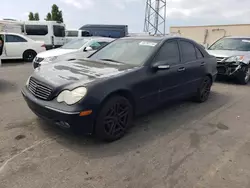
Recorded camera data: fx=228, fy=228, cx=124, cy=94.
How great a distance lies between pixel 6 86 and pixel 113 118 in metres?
4.37

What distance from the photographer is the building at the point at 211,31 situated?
86.0 feet

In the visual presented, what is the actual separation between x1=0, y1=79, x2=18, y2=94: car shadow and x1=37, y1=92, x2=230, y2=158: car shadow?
8.75ft

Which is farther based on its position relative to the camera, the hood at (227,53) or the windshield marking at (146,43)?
the hood at (227,53)

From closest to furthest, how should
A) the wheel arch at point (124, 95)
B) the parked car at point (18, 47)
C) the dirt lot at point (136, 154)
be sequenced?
the dirt lot at point (136, 154) < the wheel arch at point (124, 95) < the parked car at point (18, 47)

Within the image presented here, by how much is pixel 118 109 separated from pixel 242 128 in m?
2.34

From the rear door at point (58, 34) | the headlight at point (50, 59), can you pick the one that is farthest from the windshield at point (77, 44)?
the rear door at point (58, 34)

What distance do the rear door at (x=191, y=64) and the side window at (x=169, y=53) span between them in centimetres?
20

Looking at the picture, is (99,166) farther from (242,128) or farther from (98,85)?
(242,128)

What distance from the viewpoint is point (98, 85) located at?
3.00 meters

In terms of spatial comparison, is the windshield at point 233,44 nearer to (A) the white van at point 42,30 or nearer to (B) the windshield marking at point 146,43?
(B) the windshield marking at point 146,43

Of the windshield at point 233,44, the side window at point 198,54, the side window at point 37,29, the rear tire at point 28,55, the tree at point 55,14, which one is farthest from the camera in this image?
the tree at point 55,14

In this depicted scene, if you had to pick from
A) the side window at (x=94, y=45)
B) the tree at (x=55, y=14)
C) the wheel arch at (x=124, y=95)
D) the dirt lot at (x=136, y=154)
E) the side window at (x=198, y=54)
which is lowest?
the dirt lot at (x=136, y=154)

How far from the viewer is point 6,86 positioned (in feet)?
20.6

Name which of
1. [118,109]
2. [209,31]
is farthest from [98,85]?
[209,31]
